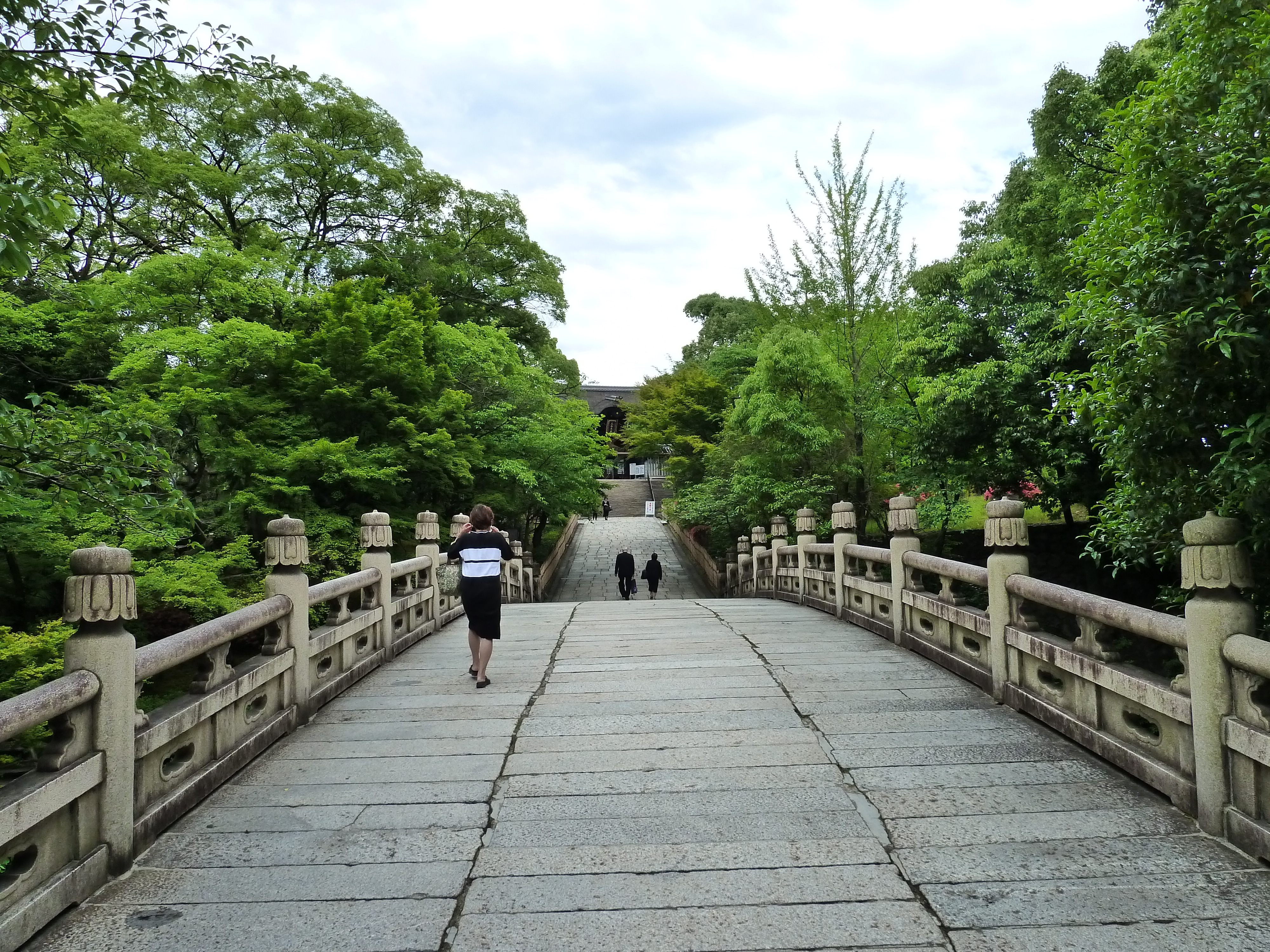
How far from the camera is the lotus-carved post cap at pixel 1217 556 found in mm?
3350

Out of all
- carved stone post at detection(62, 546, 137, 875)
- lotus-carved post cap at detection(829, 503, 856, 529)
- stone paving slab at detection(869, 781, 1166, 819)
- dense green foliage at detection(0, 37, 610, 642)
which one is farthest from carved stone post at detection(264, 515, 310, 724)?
lotus-carved post cap at detection(829, 503, 856, 529)

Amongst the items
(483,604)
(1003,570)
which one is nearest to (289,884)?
(483,604)

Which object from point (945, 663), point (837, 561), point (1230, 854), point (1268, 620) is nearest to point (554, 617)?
point (837, 561)

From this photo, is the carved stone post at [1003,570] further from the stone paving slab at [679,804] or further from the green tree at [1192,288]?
the stone paving slab at [679,804]

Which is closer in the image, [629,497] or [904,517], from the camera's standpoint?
[904,517]

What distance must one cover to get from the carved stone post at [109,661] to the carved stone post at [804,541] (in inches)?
381

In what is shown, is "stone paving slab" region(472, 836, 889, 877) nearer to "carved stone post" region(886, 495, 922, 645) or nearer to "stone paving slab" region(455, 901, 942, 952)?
"stone paving slab" region(455, 901, 942, 952)

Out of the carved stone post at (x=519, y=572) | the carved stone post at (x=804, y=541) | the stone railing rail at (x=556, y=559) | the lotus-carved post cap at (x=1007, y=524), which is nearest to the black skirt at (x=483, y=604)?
the lotus-carved post cap at (x=1007, y=524)

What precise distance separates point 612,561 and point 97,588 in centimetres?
2674

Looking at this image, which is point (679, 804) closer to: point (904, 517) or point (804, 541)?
point (904, 517)

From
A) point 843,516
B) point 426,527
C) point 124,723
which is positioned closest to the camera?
point 124,723

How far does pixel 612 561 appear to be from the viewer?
2978 centimetres

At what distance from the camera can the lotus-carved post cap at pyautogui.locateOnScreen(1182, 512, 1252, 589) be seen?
3.35 metres

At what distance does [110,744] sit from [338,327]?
12236 millimetres
